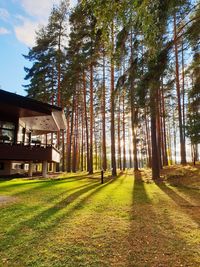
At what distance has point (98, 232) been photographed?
5.11 metres

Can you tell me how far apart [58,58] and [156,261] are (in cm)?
2440

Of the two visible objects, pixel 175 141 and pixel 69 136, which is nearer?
pixel 69 136

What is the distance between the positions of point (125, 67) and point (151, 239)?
14136 mm

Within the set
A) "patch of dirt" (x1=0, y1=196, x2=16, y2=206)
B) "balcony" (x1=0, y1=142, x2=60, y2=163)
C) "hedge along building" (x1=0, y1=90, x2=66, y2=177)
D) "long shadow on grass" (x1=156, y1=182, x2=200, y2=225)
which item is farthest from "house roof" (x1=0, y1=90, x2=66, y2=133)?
"long shadow on grass" (x1=156, y1=182, x2=200, y2=225)

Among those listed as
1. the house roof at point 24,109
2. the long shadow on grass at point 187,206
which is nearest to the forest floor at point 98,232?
the long shadow on grass at point 187,206

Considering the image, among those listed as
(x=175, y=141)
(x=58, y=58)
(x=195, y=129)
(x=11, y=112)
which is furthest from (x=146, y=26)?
(x=175, y=141)

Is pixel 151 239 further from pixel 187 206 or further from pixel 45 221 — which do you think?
pixel 187 206

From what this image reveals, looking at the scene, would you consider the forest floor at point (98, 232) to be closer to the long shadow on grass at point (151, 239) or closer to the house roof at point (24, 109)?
the long shadow on grass at point (151, 239)

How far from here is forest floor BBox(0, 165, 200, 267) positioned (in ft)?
12.9

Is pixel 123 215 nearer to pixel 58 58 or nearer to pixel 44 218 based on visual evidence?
pixel 44 218

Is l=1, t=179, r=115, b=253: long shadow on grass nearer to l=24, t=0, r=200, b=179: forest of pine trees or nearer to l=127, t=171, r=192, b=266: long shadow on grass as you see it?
l=127, t=171, r=192, b=266: long shadow on grass

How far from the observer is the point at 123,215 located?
654 centimetres

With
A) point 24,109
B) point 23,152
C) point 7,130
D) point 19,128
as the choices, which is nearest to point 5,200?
point 23,152

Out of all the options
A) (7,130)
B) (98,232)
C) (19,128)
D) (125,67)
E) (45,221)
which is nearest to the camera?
(98,232)
